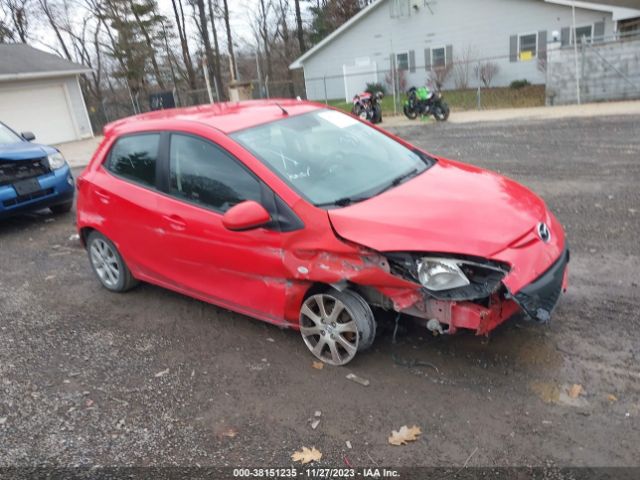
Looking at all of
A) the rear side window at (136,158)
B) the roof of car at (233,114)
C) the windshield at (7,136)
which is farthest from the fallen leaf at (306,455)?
the windshield at (7,136)

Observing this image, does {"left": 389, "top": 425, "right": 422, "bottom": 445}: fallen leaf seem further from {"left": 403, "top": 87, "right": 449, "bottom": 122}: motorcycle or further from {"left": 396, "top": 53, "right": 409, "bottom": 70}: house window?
{"left": 396, "top": 53, "right": 409, "bottom": 70}: house window

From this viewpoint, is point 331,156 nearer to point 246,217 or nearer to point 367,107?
point 246,217

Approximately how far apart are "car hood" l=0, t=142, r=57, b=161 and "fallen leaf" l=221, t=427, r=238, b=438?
19.7 feet

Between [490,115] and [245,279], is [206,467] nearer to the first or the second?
[245,279]

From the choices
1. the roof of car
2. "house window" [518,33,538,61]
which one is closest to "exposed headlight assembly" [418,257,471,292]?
the roof of car

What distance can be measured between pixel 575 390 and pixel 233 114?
3093mm

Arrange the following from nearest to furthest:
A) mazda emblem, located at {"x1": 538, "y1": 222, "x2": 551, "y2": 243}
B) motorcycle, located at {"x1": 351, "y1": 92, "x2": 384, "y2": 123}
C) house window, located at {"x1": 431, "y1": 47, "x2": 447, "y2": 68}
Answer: mazda emblem, located at {"x1": 538, "y1": 222, "x2": 551, "y2": 243}, motorcycle, located at {"x1": 351, "y1": 92, "x2": 384, "y2": 123}, house window, located at {"x1": 431, "y1": 47, "x2": 447, "y2": 68}

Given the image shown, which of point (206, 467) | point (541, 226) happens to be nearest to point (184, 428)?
point (206, 467)

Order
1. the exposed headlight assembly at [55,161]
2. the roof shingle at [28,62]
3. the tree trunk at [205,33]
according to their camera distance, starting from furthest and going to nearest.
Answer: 1. the tree trunk at [205,33]
2. the roof shingle at [28,62]
3. the exposed headlight assembly at [55,161]

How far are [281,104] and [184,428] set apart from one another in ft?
9.04

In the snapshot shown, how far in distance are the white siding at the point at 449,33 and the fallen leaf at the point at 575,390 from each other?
69.1 feet

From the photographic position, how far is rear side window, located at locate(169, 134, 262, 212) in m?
3.59

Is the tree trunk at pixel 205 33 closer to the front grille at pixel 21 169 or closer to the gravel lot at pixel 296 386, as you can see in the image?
the front grille at pixel 21 169

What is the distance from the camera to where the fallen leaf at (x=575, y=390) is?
9.86 feet
